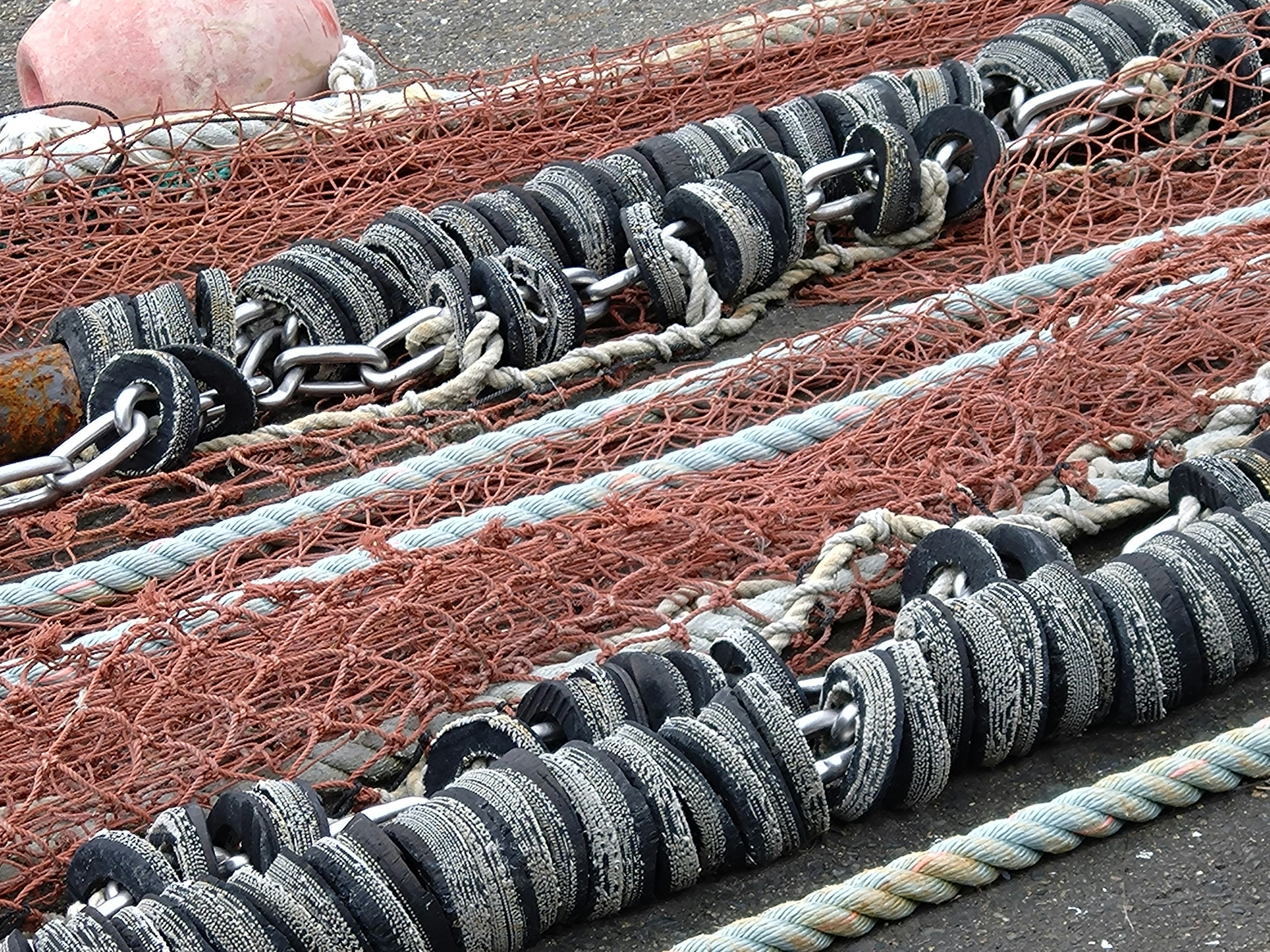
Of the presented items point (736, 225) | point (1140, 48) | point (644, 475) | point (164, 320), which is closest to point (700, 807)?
point (644, 475)

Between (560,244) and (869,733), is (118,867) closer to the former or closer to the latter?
(869,733)

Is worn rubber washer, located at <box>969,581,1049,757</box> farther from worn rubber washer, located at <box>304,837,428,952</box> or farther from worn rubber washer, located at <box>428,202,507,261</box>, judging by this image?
worn rubber washer, located at <box>428,202,507,261</box>

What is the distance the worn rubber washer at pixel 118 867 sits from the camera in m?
2.21

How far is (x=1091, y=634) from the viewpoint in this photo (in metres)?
2.43

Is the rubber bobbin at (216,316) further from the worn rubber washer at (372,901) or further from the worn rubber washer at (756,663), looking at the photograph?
the worn rubber washer at (372,901)

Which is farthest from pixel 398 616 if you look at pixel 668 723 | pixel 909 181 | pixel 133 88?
pixel 133 88

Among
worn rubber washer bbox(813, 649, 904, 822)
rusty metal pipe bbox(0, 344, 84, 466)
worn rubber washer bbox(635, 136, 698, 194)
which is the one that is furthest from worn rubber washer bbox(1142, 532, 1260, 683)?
rusty metal pipe bbox(0, 344, 84, 466)

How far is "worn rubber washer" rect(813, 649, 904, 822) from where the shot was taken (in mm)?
2312

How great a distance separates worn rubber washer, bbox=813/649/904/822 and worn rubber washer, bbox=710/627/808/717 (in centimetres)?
6

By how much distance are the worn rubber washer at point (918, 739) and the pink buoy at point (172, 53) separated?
288 centimetres

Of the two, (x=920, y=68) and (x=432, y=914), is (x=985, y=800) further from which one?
(x=920, y=68)

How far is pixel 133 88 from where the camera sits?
4.66m

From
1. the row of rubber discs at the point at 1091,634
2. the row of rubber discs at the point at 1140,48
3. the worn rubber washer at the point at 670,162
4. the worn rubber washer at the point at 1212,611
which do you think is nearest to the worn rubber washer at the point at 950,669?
the row of rubber discs at the point at 1091,634

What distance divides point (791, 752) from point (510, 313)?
1.49 meters
